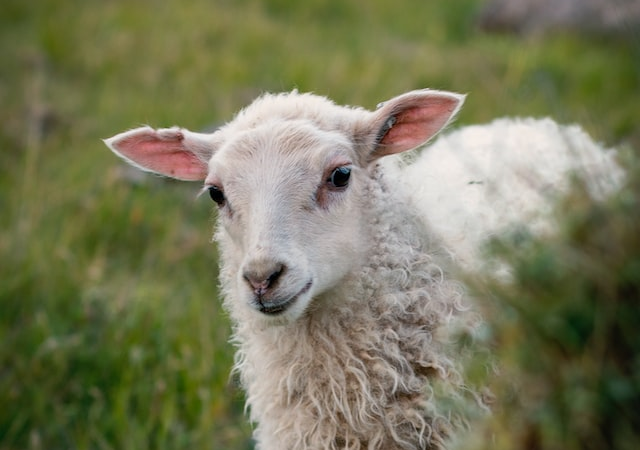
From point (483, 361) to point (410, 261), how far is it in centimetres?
114

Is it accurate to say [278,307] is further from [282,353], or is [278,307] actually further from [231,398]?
[231,398]

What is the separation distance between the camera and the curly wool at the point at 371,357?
291 cm

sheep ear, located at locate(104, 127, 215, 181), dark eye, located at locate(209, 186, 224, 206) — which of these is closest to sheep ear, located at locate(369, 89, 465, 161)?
dark eye, located at locate(209, 186, 224, 206)

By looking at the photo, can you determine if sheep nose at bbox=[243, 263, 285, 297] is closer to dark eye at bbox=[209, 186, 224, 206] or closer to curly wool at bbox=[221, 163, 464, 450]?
curly wool at bbox=[221, 163, 464, 450]

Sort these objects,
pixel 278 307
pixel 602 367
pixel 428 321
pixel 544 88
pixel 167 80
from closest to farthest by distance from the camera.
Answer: pixel 602 367, pixel 544 88, pixel 278 307, pixel 428 321, pixel 167 80

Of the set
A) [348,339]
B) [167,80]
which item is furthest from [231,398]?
[167,80]

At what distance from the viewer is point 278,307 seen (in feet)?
9.33

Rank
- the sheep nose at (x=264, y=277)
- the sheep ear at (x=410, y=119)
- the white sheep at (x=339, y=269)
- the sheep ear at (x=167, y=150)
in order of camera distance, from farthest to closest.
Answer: the sheep ear at (x=167, y=150) → the sheep ear at (x=410, y=119) → the white sheep at (x=339, y=269) → the sheep nose at (x=264, y=277)

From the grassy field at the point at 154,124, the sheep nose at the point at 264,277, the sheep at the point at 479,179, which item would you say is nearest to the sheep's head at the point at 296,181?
the sheep nose at the point at 264,277

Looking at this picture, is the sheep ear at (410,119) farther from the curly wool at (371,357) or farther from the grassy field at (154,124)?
the grassy field at (154,124)

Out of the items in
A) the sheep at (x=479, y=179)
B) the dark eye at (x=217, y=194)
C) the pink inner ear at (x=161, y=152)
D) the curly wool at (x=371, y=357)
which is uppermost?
the sheep at (x=479, y=179)

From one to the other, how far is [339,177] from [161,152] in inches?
34.5

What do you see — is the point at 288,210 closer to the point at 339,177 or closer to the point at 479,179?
the point at 339,177

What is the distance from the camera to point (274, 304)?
282 centimetres
